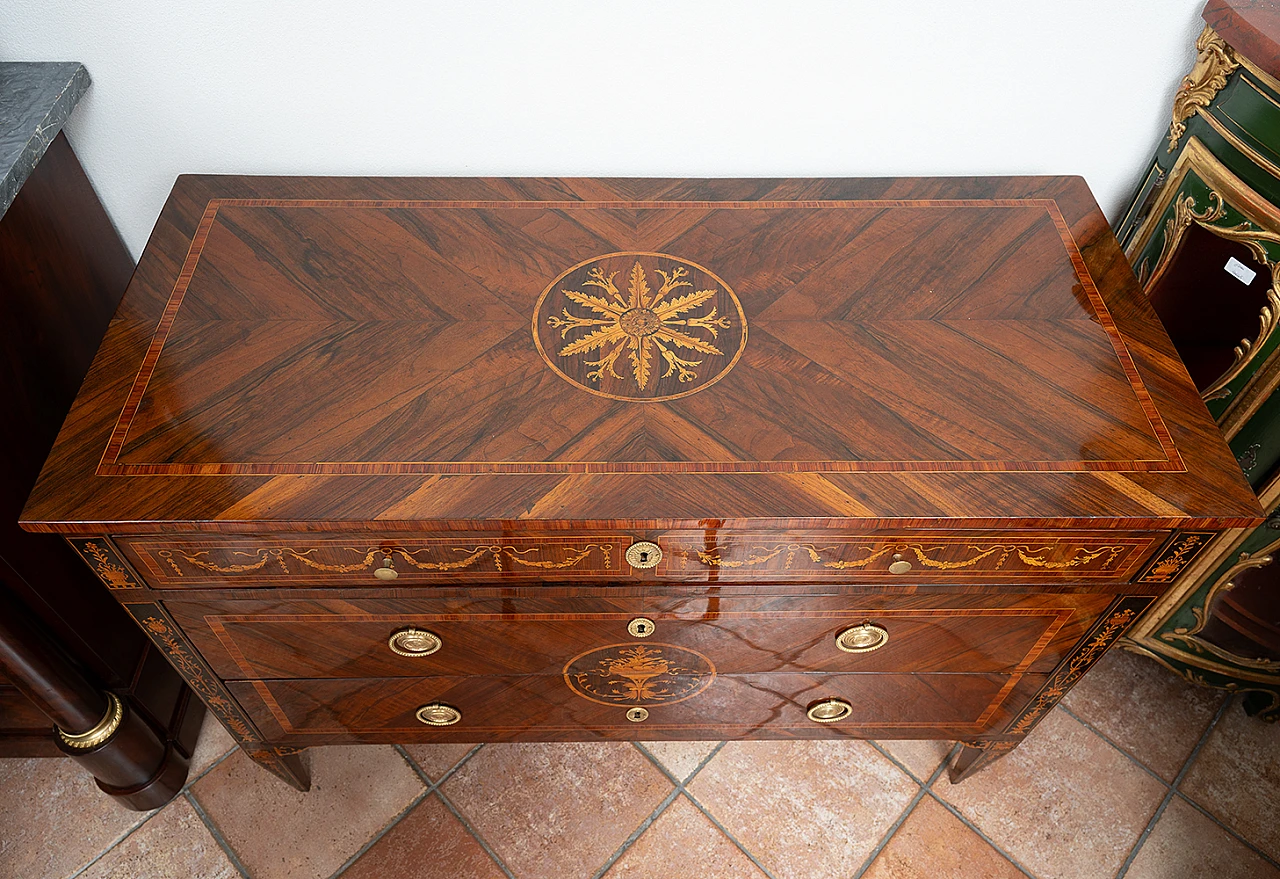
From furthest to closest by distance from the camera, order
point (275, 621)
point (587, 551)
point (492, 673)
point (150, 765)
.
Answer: point (150, 765) → point (492, 673) → point (275, 621) → point (587, 551)

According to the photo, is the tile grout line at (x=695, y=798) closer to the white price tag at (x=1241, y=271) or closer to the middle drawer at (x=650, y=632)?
the middle drawer at (x=650, y=632)

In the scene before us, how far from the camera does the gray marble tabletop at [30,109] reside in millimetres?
1040

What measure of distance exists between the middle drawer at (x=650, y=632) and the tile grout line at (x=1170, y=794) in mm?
522

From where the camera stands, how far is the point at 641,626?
42.5 inches

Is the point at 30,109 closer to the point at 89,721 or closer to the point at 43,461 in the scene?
the point at 43,461

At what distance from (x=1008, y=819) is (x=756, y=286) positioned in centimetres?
100

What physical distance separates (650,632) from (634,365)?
0.32 m

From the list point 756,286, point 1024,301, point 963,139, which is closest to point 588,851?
point 756,286

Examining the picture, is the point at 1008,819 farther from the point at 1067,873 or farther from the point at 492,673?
the point at 492,673

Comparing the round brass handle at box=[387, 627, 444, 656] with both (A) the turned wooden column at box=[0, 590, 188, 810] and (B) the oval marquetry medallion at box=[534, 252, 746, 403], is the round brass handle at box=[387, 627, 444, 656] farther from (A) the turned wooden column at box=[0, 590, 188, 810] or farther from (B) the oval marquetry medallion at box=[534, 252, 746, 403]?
(A) the turned wooden column at box=[0, 590, 188, 810]

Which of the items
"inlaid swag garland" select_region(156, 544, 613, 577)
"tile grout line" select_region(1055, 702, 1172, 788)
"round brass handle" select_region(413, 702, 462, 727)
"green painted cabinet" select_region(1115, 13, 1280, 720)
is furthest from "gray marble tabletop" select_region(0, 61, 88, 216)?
"tile grout line" select_region(1055, 702, 1172, 788)

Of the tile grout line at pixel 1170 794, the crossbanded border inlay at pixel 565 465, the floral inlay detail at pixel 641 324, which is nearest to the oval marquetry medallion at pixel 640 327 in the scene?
the floral inlay detail at pixel 641 324

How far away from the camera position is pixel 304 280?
110cm

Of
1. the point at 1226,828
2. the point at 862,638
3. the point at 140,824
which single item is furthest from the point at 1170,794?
the point at 140,824
